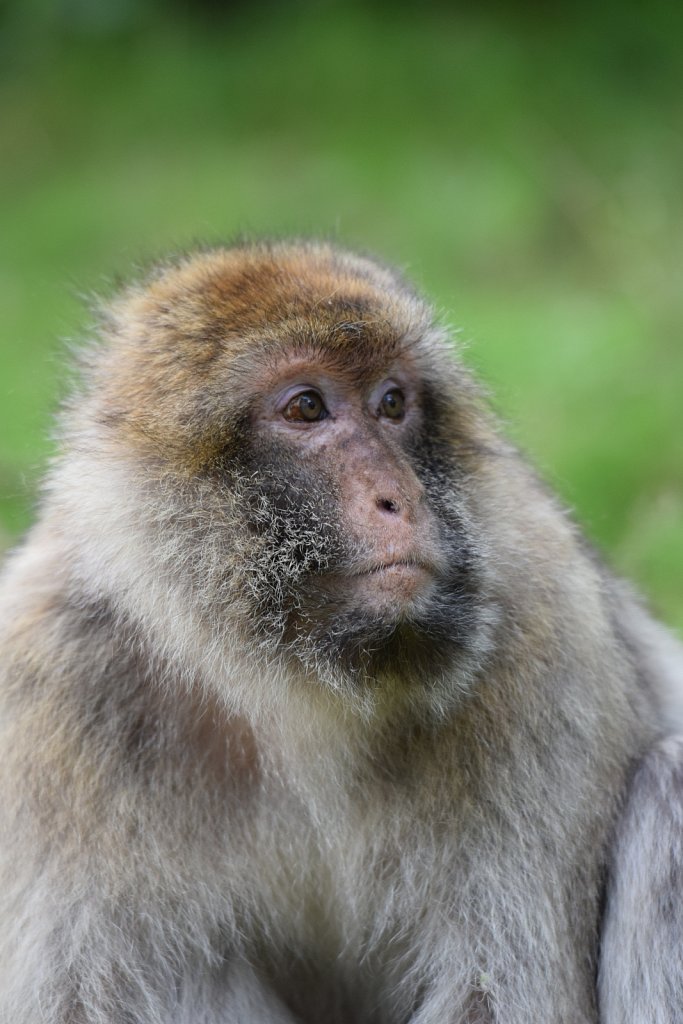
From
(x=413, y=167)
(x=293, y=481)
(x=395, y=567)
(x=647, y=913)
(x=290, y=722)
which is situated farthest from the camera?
(x=413, y=167)

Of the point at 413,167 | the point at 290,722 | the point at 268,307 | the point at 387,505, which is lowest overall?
the point at 290,722

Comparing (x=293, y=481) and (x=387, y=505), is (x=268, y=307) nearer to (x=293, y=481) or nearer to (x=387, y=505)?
(x=293, y=481)

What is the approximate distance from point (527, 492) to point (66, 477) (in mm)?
1149

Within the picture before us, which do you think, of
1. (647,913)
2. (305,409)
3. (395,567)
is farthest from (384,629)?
(647,913)

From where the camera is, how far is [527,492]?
3.80m

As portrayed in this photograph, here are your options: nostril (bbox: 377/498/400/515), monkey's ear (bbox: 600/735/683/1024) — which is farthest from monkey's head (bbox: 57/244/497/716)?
monkey's ear (bbox: 600/735/683/1024)

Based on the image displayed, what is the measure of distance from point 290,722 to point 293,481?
57cm

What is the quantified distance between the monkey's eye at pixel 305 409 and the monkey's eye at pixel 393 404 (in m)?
0.18

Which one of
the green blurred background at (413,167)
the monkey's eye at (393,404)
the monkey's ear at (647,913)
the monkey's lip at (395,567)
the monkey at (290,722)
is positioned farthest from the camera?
the green blurred background at (413,167)

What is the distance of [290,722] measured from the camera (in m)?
3.41

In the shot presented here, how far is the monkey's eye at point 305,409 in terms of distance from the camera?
3.31 meters

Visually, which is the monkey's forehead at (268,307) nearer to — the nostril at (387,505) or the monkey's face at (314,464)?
the monkey's face at (314,464)

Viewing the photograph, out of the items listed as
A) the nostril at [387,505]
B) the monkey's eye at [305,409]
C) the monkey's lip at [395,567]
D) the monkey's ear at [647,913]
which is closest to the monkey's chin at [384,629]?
the monkey's lip at [395,567]

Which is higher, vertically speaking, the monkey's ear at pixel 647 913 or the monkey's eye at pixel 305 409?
the monkey's eye at pixel 305 409
